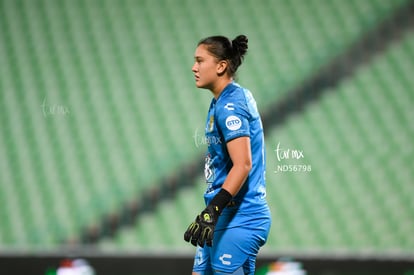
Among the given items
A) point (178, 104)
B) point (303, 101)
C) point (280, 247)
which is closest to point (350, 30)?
point (303, 101)

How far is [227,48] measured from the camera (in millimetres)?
2445

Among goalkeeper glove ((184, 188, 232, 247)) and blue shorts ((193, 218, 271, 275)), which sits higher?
goalkeeper glove ((184, 188, 232, 247))

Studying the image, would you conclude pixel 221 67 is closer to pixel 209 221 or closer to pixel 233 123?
pixel 233 123

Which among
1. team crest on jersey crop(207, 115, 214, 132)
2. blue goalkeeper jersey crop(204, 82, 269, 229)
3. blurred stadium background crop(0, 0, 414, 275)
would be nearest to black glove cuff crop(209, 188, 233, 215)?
blue goalkeeper jersey crop(204, 82, 269, 229)

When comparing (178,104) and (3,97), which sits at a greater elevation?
(3,97)

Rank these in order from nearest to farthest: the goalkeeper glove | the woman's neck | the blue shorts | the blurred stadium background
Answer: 1. the goalkeeper glove
2. the blue shorts
3. the woman's neck
4. the blurred stadium background

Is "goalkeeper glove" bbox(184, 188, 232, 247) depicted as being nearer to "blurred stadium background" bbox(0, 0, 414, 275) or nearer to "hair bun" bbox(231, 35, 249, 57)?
"hair bun" bbox(231, 35, 249, 57)

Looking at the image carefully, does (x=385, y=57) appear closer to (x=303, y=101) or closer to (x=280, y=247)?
(x=303, y=101)

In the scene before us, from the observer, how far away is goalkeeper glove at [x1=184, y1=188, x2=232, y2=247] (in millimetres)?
2219

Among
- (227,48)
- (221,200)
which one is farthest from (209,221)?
(227,48)

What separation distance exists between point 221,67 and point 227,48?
0.08 meters

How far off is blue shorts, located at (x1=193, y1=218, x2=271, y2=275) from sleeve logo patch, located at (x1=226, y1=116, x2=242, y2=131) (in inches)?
14.3

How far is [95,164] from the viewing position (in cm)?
463

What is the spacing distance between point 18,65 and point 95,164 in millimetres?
1001
